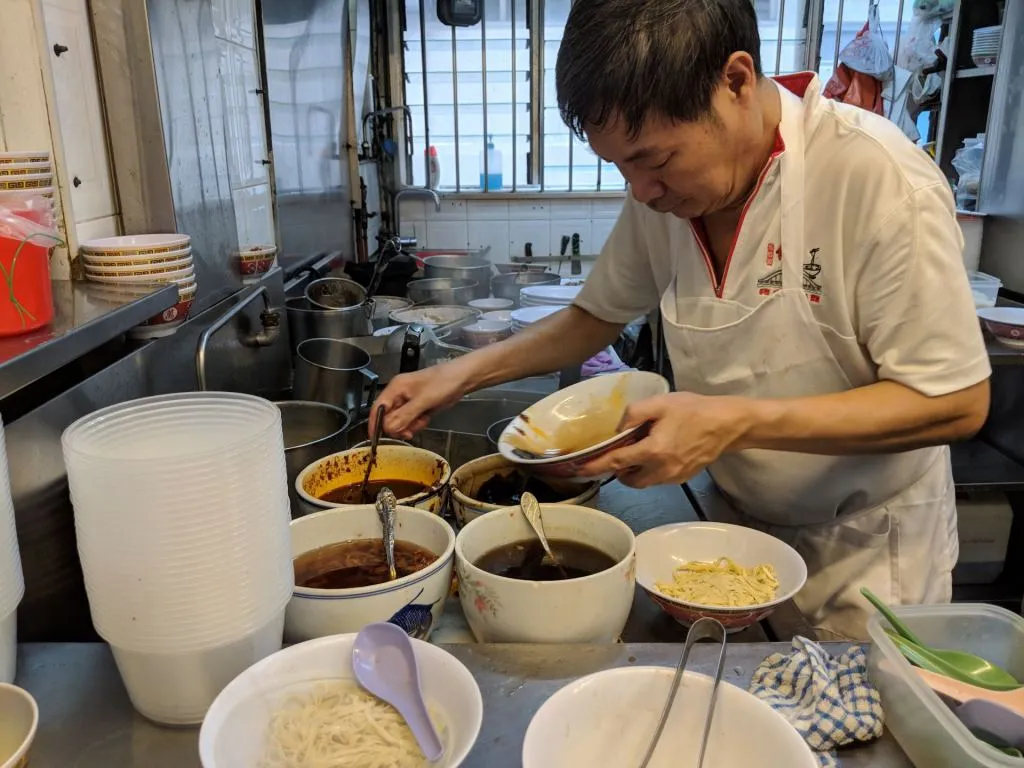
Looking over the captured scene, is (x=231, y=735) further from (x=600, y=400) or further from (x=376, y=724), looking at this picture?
(x=600, y=400)

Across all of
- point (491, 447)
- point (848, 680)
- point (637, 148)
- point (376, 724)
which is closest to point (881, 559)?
point (848, 680)

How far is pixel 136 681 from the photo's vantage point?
851mm

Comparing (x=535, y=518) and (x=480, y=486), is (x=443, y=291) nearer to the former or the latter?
(x=480, y=486)

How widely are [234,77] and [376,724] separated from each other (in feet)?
6.20

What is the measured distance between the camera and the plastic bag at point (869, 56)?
408 centimetres

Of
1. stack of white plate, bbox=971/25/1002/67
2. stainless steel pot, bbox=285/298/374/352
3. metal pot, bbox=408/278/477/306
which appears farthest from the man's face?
stack of white plate, bbox=971/25/1002/67

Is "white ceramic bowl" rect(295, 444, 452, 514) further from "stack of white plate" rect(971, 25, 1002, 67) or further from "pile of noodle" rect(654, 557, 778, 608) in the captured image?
"stack of white plate" rect(971, 25, 1002, 67)

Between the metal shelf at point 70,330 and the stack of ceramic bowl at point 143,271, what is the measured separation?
1.0 inches

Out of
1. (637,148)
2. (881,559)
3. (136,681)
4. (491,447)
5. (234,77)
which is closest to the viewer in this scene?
(136,681)

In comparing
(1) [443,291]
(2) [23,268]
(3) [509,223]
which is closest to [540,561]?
(2) [23,268]

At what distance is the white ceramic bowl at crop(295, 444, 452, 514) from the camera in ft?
4.06

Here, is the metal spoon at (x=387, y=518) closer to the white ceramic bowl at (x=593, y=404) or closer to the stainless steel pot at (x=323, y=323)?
the white ceramic bowl at (x=593, y=404)

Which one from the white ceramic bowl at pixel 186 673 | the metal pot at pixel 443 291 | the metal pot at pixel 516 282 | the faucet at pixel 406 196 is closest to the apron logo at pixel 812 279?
the white ceramic bowl at pixel 186 673

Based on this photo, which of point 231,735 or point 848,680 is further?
point 848,680
